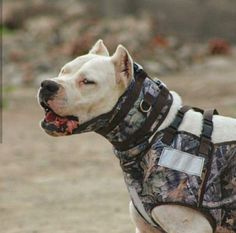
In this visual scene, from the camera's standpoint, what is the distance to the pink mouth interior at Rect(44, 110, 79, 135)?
448cm

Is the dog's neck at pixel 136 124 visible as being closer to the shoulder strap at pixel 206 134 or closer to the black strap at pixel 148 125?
the black strap at pixel 148 125

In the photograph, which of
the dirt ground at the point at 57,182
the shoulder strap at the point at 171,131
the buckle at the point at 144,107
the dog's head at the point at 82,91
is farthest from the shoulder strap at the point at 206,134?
the dirt ground at the point at 57,182

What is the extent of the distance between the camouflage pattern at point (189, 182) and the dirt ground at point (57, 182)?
2.23 meters

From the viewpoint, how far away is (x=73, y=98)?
445 centimetres

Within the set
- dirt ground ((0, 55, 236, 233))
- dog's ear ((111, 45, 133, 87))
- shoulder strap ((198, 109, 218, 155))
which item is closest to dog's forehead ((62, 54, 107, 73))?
dog's ear ((111, 45, 133, 87))

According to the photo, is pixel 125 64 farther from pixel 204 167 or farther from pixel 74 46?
pixel 74 46

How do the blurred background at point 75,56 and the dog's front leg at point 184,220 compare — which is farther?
the blurred background at point 75,56

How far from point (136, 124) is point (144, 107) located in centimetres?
10

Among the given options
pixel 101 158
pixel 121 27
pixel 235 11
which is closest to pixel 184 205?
pixel 101 158

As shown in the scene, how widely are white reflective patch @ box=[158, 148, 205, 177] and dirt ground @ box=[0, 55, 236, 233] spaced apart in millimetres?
2315

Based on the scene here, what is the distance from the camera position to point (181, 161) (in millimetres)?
4496

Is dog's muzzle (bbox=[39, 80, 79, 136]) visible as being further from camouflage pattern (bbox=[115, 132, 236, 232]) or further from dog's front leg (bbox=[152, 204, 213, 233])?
dog's front leg (bbox=[152, 204, 213, 233])

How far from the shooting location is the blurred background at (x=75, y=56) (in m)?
7.87

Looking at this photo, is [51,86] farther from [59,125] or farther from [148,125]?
[148,125]
